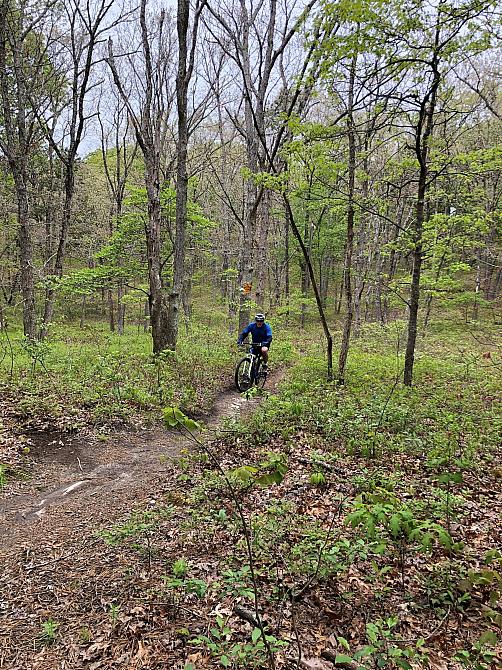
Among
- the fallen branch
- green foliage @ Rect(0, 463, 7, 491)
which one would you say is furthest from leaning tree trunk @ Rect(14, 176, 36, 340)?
the fallen branch

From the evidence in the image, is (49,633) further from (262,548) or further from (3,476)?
(3,476)

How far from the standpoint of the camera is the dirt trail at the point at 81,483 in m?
4.66

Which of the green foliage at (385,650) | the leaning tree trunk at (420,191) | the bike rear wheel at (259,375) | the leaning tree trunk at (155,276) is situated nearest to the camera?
the green foliage at (385,650)

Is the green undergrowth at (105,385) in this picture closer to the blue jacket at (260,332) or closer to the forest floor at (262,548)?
the forest floor at (262,548)

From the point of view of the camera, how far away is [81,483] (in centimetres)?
565

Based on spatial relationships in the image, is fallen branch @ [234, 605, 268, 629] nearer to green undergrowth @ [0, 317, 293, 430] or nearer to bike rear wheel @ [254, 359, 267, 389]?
green undergrowth @ [0, 317, 293, 430]

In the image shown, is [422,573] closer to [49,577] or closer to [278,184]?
[49,577]

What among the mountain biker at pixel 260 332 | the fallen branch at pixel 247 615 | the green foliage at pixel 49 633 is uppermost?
the mountain biker at pixel 260 332

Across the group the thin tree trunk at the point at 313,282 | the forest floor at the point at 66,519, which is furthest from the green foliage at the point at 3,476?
the thin tree trunk at the point at 313,282

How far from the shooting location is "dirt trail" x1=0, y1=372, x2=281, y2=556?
15.3 feet

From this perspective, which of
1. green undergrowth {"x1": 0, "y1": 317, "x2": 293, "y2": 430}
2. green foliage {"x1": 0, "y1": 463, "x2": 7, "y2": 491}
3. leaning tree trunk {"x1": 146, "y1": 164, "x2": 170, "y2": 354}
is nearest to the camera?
green foliage {"x1": 0, "y1": 463, "x2": 7, "y2": 491}

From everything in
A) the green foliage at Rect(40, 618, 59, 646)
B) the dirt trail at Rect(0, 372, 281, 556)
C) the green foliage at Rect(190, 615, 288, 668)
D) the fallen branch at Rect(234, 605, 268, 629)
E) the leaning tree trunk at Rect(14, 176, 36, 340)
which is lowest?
the dirt trail at Rect(0, 372, 281, 556)

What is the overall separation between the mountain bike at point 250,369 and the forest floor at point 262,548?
2.72 metres

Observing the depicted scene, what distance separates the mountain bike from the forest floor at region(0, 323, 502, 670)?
2.72 m
